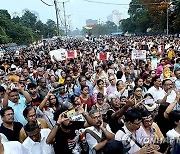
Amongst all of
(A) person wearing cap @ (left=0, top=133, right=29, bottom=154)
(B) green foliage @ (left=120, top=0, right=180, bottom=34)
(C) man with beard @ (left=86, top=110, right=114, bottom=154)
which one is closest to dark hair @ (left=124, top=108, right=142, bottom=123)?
(C) man with beard @ (left=86, top=110, right=114, bottom=154)

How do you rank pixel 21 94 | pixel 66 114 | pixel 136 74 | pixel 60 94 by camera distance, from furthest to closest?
pixel 136 74 < pixel 60 94 < pixel 21 94 < pixel 66 114

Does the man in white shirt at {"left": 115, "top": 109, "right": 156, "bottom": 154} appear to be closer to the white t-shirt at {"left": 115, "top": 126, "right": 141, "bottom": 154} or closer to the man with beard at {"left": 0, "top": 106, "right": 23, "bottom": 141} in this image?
the white t-shirt at {"left": 115, "top": 126, "right": 141, "bottom": 154}

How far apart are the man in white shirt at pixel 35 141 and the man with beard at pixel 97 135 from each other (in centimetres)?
48

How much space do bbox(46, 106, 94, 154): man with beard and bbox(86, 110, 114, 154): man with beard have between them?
16 centimetres

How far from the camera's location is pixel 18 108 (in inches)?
222

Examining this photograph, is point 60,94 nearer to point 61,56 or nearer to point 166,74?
point 166,74

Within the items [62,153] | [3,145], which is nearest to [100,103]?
[62,153]

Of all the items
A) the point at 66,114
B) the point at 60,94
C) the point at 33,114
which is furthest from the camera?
the point at 60,94

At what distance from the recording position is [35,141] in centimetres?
399

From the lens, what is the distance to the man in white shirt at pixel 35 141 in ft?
13.0

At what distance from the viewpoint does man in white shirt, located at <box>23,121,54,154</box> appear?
3.96 meters

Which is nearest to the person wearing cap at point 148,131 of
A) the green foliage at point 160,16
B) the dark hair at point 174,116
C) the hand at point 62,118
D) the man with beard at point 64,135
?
the dark hair at point 174,116

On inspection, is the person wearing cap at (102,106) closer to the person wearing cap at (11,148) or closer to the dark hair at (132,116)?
the dark hair at (132,116)

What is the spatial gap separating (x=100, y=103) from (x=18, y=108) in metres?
1.33
